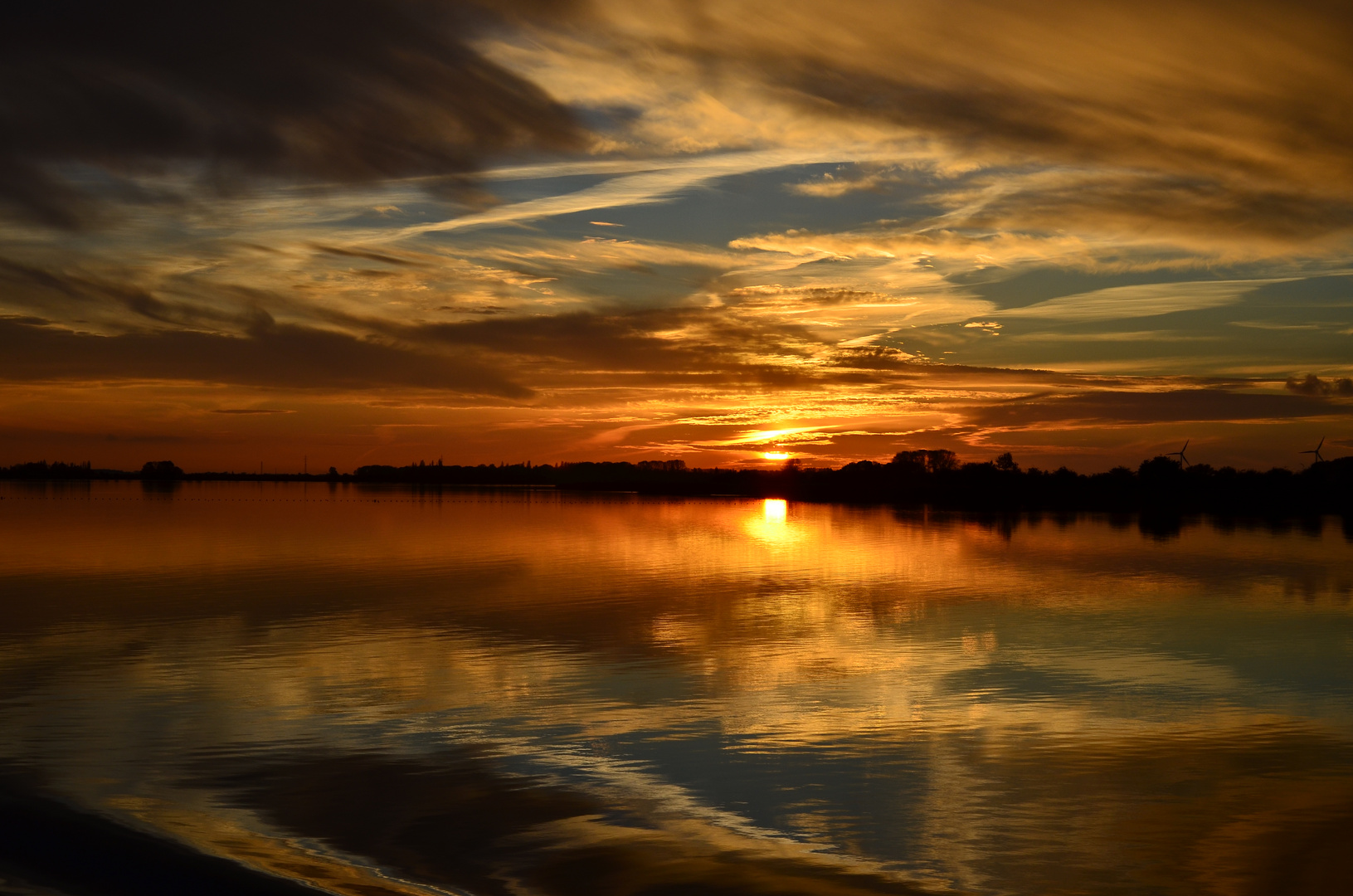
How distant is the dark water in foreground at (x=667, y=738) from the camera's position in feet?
33.0

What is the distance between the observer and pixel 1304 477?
460 ft

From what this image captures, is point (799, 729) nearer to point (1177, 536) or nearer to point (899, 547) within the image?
point (899, 547)

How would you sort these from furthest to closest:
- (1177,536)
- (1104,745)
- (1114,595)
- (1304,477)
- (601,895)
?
(1304,477) → (1177,536) → (1114,595) → (1104,745) → (601,895)

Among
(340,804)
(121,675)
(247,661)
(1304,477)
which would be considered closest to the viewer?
(340,804)

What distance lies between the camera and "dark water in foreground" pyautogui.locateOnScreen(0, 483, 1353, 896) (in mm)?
10070

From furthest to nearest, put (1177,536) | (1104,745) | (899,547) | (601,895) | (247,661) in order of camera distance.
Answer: (1177,536) → (899,547) → (247,661) → (1104,745) → (601,895)

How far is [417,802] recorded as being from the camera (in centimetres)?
1166

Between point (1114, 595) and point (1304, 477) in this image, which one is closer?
point (1114, 595)

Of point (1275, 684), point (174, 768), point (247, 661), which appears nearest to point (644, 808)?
point (174, 768)

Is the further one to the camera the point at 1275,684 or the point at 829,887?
the point at 1275,684

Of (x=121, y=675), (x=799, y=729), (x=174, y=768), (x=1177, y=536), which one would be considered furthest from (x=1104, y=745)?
(x=1177, y=536)

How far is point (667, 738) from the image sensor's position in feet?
48.1

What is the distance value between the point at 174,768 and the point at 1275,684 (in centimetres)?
1975

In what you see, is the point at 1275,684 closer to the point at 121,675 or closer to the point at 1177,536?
the point at 121,675
